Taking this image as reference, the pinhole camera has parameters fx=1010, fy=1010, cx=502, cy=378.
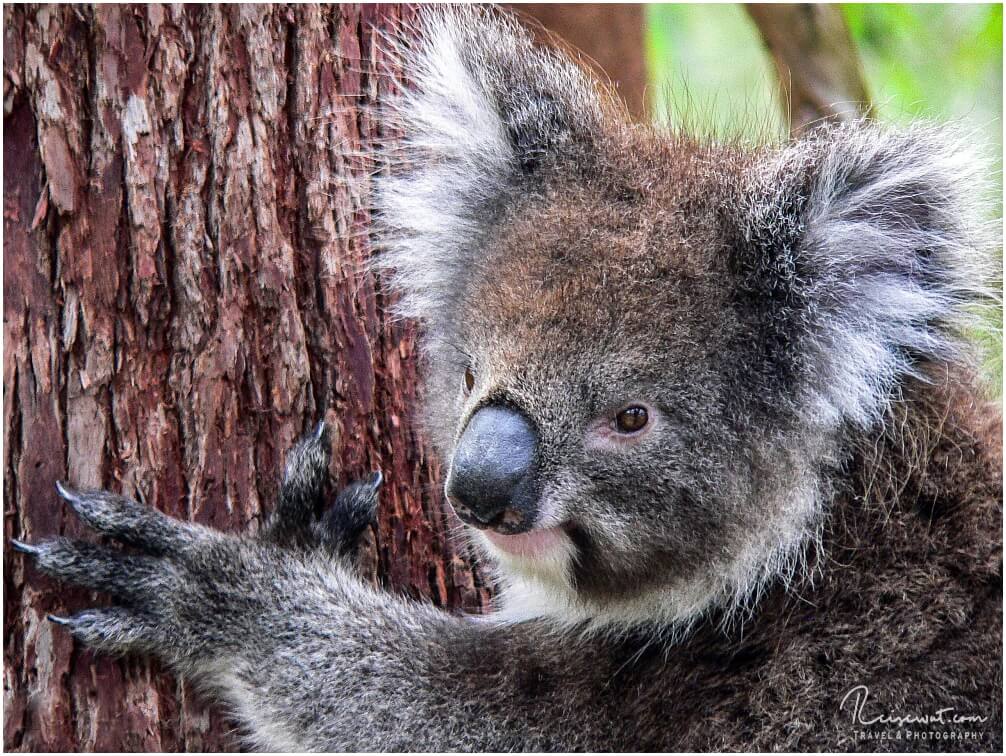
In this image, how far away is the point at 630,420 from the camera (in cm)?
239

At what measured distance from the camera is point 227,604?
273 centimetres

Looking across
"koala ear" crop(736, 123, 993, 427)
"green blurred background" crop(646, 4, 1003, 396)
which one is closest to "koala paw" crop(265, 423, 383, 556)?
"koala ear" crop(736, 123, 993, 427)

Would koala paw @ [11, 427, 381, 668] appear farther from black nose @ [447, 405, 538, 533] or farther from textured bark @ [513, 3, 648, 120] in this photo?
textured bark @ [513, 3, 648, 120]

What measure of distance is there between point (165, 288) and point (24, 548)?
746 millimetres

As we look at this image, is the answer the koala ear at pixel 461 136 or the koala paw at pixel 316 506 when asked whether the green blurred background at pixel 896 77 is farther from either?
the koala paw at pixel 316 506

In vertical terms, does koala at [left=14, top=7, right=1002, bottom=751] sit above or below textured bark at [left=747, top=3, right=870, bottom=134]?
below

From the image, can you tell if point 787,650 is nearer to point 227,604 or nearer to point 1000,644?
point 1000,644

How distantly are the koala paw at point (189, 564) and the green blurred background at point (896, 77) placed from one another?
158cm

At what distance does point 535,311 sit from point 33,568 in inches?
56.4

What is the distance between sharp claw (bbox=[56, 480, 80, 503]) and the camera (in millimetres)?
2574

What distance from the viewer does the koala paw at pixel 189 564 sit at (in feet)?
8.42

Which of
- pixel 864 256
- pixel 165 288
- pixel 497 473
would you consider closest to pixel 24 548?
pixel 165 288

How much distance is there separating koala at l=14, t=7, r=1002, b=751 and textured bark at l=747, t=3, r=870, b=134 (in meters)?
2.42

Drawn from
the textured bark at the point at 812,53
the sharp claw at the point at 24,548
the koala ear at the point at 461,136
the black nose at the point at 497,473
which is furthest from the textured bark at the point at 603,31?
the sharp claw at the point at 24,548
